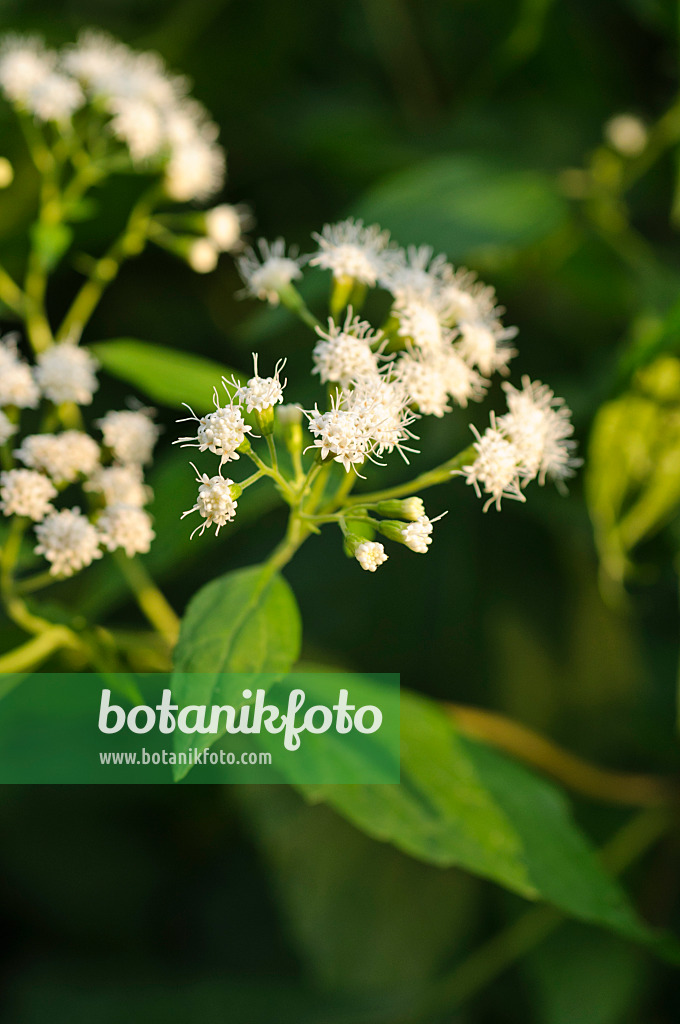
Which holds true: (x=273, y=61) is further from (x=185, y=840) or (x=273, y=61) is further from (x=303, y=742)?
(x=185, y=840)

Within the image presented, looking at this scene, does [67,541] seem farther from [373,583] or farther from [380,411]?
[373,583]

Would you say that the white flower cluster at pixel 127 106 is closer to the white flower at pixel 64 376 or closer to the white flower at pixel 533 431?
the white flower at pixel 64 376

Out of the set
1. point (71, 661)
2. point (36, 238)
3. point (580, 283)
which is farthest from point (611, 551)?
point (36, 238)

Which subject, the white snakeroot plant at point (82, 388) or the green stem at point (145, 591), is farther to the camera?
the green stem at point (145, 591)

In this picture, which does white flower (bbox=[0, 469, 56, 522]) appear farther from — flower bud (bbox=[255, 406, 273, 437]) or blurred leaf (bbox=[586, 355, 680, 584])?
blurred leaf (bbox=[586, 355, 680, 584])

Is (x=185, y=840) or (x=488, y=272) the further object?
(x=185, y=840)

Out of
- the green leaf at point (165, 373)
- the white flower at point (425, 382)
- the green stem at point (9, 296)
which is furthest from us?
the green stem at point (9, 296)

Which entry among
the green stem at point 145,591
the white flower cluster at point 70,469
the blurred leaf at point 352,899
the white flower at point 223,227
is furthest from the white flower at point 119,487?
the blurred leaf at point 352,899
